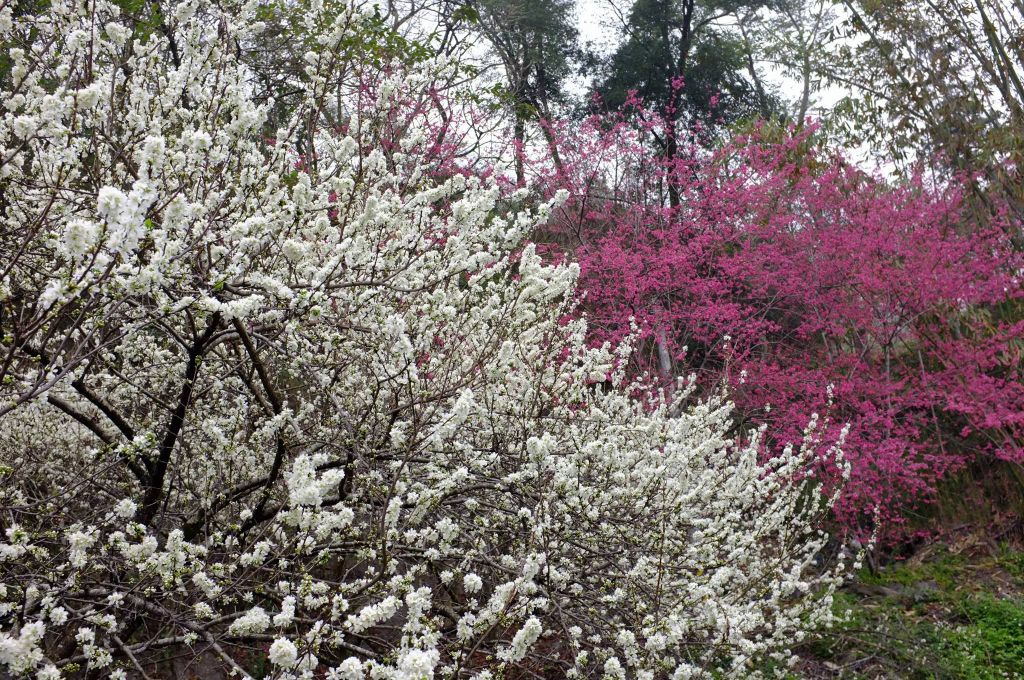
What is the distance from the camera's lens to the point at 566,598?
330cm

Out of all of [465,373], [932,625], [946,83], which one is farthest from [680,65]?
[465,373]

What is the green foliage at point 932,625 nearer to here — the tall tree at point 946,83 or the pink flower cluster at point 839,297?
the pink flower cluster at point 839,297

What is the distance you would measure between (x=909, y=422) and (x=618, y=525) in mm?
6215

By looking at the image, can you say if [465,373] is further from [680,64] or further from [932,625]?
[680,64]

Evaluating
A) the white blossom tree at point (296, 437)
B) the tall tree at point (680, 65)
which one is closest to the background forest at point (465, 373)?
the white blossom tree at point (296, 437)

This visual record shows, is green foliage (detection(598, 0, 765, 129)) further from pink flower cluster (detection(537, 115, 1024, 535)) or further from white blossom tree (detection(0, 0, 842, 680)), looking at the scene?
white blossom tree (detection(0, 0, 842, 680))

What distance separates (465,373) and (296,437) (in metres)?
1.10

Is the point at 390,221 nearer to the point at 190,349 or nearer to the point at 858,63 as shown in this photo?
the point at 190,349

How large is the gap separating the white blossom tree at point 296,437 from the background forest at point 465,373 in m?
0.04

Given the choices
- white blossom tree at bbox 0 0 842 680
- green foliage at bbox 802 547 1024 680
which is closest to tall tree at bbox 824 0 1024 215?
green foliage at bbox 802 547 1024 680

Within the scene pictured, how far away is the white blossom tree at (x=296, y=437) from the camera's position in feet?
8.44

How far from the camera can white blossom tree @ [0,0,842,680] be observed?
2.57 metres

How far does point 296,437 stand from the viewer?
359 centimetres

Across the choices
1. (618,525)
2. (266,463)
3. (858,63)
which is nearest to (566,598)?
(618,525)
